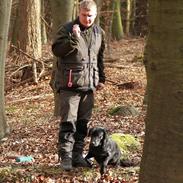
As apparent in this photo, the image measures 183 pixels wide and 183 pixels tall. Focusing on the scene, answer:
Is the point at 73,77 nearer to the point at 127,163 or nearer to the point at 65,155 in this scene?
the point at 65,155

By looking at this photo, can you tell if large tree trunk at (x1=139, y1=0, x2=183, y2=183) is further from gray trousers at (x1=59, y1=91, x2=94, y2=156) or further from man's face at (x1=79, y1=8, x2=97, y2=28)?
gray trousers at (x1=59, y1=91, x2=94, y2=156)

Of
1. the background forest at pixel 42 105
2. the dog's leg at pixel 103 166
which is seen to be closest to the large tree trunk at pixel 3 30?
the background forest at pixel 42 105

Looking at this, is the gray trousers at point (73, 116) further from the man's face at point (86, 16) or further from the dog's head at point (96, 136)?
the man's face at point (86, 16)

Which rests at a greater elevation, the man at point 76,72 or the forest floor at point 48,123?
the man at point 76,72

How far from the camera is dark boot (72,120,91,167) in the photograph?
681 centimetres

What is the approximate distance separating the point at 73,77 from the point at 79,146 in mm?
1013

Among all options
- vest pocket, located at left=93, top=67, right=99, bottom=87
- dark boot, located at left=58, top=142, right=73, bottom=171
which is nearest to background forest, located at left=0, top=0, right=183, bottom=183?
dark boot, located at left=58, top=142, right=73, bottom=171

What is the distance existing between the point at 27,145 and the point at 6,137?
3.96 feet

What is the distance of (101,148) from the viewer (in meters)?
6.47

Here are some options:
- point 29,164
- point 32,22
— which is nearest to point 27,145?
point 29,164

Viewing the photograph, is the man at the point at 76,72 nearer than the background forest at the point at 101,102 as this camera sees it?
No

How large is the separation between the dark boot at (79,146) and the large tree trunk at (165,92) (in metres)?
2.61

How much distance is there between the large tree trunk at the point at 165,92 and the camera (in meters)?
3.99

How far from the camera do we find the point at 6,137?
10.3 m
